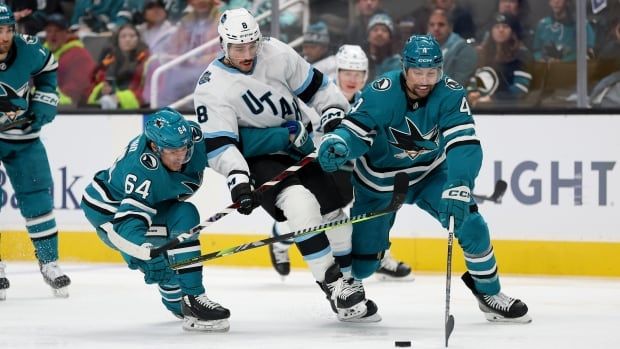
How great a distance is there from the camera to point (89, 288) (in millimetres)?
6266

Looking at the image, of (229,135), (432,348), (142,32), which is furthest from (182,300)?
(142,32)

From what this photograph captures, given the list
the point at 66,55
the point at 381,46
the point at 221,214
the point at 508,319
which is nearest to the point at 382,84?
the point at 221,214

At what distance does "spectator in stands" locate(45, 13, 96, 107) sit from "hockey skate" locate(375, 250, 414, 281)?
2.13 meters

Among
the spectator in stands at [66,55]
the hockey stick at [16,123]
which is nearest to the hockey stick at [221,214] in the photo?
the hockey stick at [16,123]

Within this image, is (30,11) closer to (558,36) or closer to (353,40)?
(353,40)

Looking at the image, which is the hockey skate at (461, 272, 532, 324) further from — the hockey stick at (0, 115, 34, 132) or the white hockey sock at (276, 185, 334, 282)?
the hockey stick at (0, 115, 34, 132)

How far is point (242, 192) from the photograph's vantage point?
4.80 meters

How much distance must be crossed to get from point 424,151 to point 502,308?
620mm

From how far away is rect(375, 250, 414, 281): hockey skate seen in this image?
651cm

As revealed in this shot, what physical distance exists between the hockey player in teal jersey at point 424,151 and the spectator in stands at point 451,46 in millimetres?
1788

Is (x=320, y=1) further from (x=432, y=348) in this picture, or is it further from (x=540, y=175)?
(x=432, y=348)

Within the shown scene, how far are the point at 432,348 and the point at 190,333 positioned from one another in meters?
0.91

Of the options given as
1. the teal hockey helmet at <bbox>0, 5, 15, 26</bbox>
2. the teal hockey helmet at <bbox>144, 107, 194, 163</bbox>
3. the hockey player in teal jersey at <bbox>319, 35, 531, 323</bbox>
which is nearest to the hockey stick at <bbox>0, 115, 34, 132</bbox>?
the teal hockey helmet at <bbox>0, 5, 15, 26</bbox>

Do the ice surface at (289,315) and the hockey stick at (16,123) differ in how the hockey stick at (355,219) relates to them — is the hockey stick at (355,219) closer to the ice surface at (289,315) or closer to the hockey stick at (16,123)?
the ice surface at (289,315)
